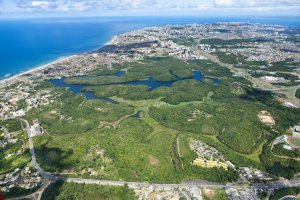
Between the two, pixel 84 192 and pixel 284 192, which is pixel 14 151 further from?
pixel 284 192

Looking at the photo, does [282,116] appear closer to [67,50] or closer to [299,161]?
[299,161]

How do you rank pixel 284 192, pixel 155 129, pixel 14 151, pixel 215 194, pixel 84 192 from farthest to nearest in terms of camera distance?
pixel 155 129
pixel 14 151
pixel 284 192
pixel 215 194
pixel 84 192

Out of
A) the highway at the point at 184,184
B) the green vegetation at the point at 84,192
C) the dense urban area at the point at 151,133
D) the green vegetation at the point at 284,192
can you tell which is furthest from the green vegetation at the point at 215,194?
Answer: the green vegetation at the point at 84,192

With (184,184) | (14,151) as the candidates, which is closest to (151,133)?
(184,184)

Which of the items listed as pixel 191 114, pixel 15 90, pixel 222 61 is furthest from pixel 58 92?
pixel 222 61

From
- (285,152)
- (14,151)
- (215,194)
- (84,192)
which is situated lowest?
(14,151)

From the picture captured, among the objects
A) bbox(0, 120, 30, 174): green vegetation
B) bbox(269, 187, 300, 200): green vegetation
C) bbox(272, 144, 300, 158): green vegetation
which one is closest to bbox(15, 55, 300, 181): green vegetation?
bbox(272, 144, 300, 158): green vegetation

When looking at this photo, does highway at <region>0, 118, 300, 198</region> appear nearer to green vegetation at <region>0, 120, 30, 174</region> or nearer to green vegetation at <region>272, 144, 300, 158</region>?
green vegetation at <region>0, 120, 30, 174</region>

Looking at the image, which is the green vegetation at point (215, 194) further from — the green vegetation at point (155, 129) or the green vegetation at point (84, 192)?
the green vegetation at point (84, 192)
